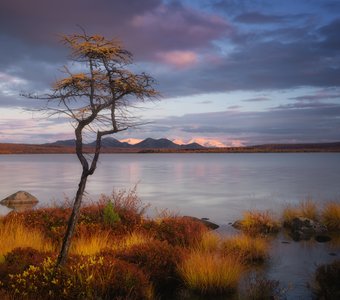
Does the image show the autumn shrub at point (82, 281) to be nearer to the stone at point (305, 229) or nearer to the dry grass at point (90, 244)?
the dry grass at point (90, 244)

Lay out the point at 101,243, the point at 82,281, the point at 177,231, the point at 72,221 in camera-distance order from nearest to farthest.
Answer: the point at 82,281
the point at 72,221
the point at 101,243
the point at 177,231

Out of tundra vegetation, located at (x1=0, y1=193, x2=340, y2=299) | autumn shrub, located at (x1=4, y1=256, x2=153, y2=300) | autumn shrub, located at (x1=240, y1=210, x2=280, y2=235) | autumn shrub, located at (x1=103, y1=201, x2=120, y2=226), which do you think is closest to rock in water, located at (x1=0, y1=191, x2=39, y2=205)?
tundra vegetation, located at (x1=0, y1=193, x2=340, y2=299)

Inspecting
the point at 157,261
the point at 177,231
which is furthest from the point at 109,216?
the point at 157,261

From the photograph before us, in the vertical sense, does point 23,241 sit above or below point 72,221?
below

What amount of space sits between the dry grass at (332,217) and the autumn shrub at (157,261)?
406 inches

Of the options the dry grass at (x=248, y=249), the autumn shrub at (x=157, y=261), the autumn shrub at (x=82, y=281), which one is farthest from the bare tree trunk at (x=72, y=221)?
the dry grass at (x=248, y=249)

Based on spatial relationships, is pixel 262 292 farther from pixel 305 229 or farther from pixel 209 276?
pixel 305 229

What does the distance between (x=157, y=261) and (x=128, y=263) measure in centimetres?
113

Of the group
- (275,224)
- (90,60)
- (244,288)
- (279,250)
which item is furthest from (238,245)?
(90,60)

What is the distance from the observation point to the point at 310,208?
72.4 ft

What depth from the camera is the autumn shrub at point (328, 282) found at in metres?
10.3

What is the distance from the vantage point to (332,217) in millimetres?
20078

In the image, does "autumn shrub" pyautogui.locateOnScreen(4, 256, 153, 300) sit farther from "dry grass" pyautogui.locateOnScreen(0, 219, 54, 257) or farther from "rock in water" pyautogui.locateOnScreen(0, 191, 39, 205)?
"rock in water" pyautogui.locateOnScreen(0, 191, 39, 205)

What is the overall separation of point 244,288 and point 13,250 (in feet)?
19.7
